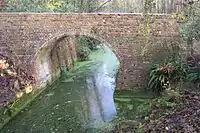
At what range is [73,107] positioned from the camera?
13.6 meters

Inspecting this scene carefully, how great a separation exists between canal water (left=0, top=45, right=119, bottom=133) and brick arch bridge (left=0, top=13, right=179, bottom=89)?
1.17 m

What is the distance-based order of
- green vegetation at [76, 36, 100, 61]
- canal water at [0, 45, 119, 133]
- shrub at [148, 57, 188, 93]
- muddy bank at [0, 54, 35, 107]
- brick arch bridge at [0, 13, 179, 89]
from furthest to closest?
green vegetation at [76, 36, 100, 61], brick arch bridge at [0, 13, 179, 89], shrub at [148, 57, 188, 93], muddy bank at [0, 54, 35, 107], canal water at [0, 45, 119, 133]

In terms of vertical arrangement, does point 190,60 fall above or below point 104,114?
above

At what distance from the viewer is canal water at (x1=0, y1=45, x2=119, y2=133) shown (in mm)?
11672

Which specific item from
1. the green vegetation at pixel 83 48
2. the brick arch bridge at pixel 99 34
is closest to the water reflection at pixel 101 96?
the brick arch bridge at pixel 99 34

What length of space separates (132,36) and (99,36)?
1.19 metres

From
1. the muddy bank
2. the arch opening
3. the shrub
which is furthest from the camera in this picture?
the arch opening

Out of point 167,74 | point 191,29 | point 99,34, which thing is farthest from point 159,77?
point 99,34

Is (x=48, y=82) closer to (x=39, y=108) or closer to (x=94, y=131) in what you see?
(x=39, y=108)

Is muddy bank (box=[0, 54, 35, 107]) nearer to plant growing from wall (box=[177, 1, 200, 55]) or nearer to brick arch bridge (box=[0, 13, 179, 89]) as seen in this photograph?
brick arch bridge (box=[0, 13, 179, 89])

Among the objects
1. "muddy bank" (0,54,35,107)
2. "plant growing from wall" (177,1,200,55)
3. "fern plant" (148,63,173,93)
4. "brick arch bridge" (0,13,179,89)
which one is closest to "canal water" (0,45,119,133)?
"muddy bank" (0,54,35,107)

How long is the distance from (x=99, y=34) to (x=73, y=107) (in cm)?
275

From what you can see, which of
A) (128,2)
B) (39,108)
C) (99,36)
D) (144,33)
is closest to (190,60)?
(144,33)

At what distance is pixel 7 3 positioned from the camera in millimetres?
16656
